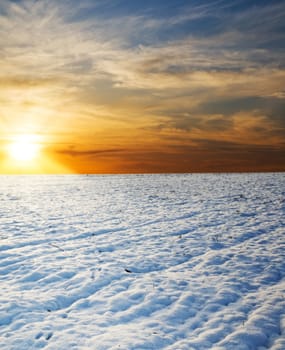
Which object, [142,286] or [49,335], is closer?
[49,335]

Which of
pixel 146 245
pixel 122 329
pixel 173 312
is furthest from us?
pixel 146 245

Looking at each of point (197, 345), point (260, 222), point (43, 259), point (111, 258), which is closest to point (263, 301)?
point (197, 345)

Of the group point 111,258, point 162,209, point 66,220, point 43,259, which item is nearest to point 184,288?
point 111,258

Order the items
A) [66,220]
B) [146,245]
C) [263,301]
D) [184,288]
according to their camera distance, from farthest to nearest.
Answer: [66,220] → [146,245] → [184,288] → [263,301]

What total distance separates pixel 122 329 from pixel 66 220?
11.5 meters

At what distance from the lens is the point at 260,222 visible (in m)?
15.4

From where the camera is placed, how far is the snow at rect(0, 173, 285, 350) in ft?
17.9

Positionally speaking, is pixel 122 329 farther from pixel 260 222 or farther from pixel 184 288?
pixel 260 222

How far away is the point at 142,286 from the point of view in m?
7.61

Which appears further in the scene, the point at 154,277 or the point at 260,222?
the point at 260,222

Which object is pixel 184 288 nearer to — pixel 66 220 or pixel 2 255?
pixel 2 255

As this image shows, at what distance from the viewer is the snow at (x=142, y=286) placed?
5457 mm

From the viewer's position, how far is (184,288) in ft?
24.5

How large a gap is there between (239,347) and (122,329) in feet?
7.23
